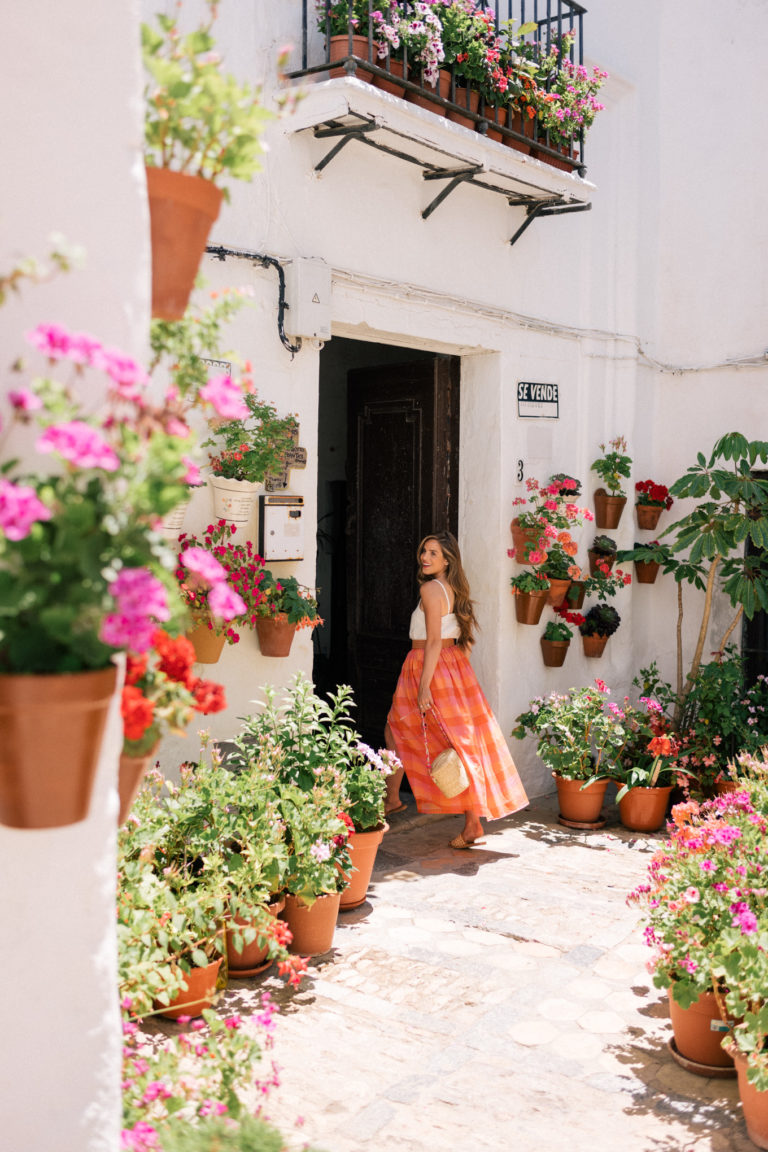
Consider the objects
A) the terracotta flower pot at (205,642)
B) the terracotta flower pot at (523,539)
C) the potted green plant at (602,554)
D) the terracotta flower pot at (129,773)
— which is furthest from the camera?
the potted green plant at (602,554)

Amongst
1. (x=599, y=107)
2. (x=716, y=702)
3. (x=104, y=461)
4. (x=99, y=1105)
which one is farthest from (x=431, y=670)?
(x=104, y=461)

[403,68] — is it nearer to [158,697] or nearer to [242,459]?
[242,459]

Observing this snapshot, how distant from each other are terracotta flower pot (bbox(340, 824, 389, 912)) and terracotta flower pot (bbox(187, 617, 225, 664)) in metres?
1.06

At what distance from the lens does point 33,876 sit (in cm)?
182

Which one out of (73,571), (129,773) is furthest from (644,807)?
(73,571)

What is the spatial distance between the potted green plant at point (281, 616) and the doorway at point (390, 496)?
208 centimetres

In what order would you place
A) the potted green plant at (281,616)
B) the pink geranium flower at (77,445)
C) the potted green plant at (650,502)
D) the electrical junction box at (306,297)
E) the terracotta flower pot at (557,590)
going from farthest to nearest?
the potted green plant at (650,502)
the terracotta flower pot at (557,590)
the electrical junction box at (306,297)
the potted green plant at (281,616)
the pink geranium flower at (77,445)

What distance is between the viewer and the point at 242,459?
4.71m

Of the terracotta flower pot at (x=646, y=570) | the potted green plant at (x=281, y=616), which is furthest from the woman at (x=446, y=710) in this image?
the terracotta flower pot at (x=646, y=570)

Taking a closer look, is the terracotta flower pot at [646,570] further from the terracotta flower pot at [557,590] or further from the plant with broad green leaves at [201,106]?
the plant with broad green leaves at [201,106]

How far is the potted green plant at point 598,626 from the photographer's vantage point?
7.31 m

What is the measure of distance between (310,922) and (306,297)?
3.05 meters

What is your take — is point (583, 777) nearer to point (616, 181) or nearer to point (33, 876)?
point (616, 181)

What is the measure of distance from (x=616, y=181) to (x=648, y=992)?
5868 mm
